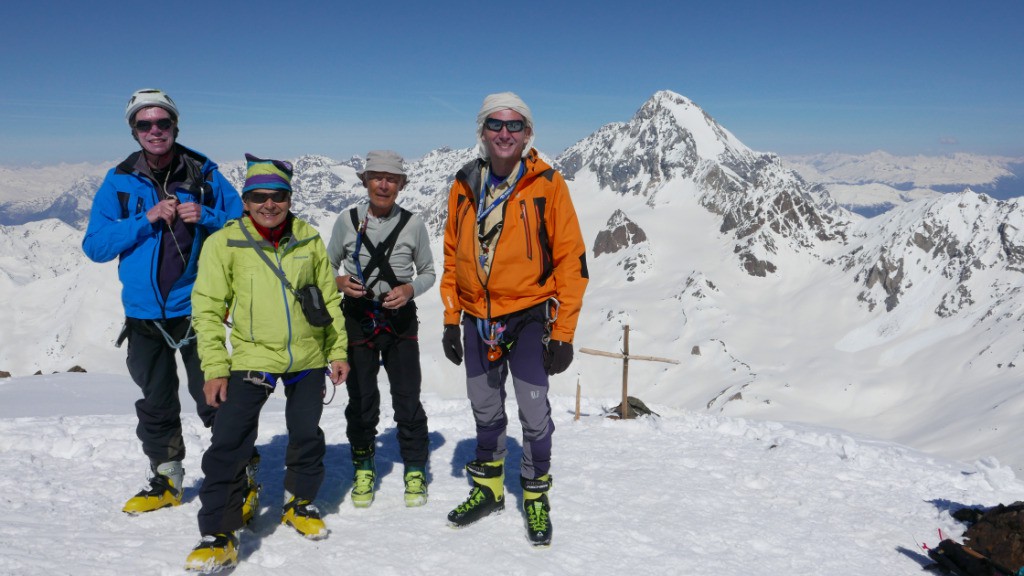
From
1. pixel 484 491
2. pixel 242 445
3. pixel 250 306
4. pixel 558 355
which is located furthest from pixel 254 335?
pixel 484 491

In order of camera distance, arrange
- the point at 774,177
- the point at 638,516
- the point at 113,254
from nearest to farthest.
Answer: the point at 113,254 < the point at 638,516 < the point at 774,177

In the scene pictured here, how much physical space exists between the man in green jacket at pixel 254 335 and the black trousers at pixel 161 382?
878mm

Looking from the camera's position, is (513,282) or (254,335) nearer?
(254,335)

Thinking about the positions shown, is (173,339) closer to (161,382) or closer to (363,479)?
(161,382)

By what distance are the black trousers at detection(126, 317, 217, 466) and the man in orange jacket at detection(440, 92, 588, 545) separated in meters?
2.82

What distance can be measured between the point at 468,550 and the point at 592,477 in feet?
9.31

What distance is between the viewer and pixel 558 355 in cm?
561

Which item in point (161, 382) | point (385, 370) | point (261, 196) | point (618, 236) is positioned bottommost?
point (161, 382)

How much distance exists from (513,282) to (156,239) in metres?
3.66

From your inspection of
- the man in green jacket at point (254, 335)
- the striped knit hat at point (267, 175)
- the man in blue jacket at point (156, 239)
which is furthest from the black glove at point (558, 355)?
the man in blue jacket at point (156, 239)

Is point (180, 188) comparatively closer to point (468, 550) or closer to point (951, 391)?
point (468, 550)

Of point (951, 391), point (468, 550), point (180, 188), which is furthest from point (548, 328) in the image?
point (951, 391)

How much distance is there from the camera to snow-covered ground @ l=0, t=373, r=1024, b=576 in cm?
546

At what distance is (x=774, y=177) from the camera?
6078 inches
